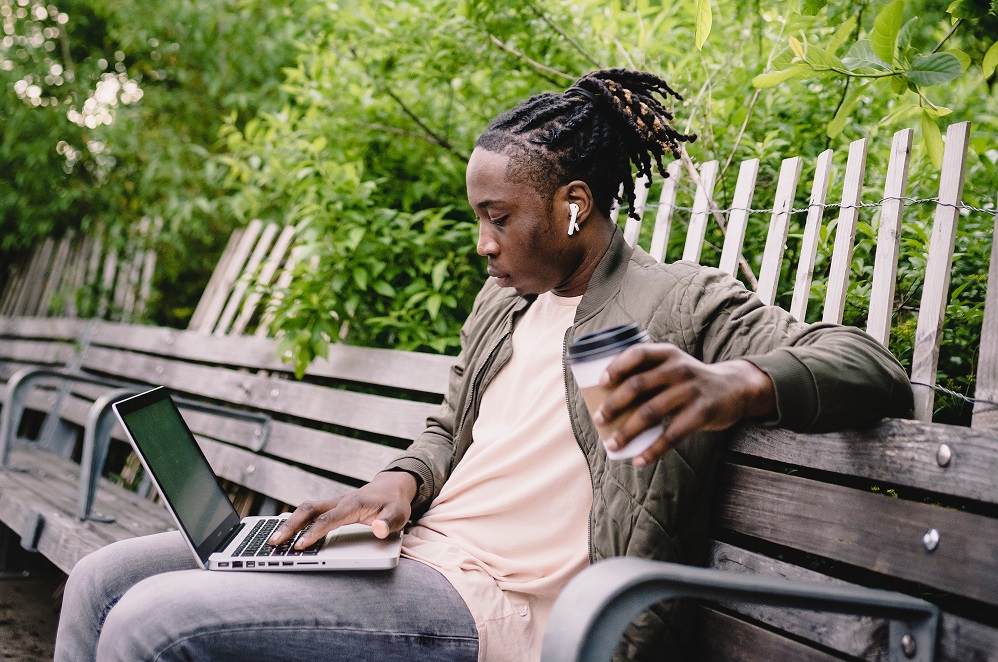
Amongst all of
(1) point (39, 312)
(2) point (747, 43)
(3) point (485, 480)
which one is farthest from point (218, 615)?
(1) point (39, 312)

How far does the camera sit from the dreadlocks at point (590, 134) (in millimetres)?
1893

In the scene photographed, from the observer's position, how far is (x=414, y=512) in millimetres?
2039

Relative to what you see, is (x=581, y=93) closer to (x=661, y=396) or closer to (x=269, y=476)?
(x=661, y=396)

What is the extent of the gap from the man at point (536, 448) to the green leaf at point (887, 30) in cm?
51

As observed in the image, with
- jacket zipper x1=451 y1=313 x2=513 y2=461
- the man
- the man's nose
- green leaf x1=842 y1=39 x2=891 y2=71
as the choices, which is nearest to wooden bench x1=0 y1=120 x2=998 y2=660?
the man

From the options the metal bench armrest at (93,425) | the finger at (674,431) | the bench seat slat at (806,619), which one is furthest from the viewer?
the metal bench armrest at (93,425)

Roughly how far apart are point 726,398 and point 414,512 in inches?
41.5

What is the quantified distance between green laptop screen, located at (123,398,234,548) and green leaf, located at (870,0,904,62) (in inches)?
66.0

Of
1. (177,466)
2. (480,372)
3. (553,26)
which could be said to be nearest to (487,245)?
(480,372)

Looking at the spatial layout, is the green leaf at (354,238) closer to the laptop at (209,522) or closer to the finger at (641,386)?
the laptop at (209,522)

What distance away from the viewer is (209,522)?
74.2 inches

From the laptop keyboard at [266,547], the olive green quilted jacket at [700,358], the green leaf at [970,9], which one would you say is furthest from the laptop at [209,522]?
the green leaf at [970,9]

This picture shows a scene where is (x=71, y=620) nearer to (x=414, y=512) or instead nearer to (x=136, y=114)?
(x=414, y=512)

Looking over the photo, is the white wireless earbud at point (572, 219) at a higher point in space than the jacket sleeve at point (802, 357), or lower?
higher
